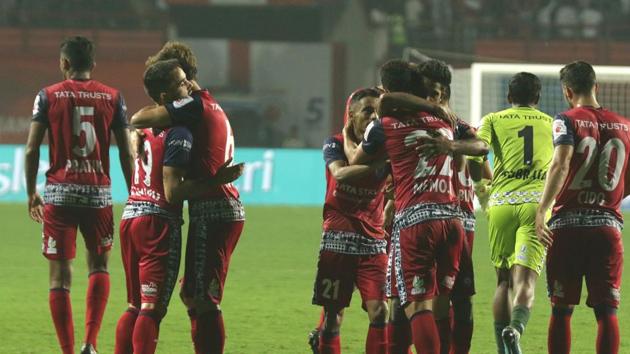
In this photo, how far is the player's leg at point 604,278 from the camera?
20.2 ft

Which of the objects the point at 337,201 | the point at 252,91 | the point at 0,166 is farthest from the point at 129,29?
the point at 337,201

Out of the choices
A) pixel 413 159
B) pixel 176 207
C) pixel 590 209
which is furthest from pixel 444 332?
pixel 176 207

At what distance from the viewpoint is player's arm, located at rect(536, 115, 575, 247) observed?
6.04 meters

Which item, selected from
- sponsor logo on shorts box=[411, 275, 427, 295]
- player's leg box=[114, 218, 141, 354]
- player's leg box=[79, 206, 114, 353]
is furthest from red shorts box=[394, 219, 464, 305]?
player's leg box=[79, 206, 114, 353]

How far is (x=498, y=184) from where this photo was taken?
734 centimetres

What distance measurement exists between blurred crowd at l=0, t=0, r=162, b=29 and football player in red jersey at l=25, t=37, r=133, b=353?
24.0m

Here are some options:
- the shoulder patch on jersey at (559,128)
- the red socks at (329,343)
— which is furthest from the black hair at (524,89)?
the red socks at (329,343)

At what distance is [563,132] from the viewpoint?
6074 mm

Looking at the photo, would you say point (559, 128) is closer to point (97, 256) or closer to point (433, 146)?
point (433, 146)

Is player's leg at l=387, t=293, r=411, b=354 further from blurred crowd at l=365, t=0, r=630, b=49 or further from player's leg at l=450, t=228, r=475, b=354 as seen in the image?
blurred crowd at l=365, t=0, r=630, b=49

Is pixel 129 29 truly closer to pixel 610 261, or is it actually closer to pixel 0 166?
pixel 0 166

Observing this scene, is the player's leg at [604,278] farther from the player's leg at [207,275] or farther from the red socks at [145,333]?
the red socks at [145,333]

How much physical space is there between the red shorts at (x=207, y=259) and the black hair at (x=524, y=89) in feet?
7.11

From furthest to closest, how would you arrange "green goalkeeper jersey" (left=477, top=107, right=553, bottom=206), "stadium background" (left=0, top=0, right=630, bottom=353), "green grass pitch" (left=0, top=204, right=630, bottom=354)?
1. "stadium background" (left=0, top=0, right=630, bottom=353)
2. "green grass pitch" (left=0, top=204, right=630, bottom=354)
3. "green goalkeeper jersey" (left=477, top=107, right=553, bottom=206)
